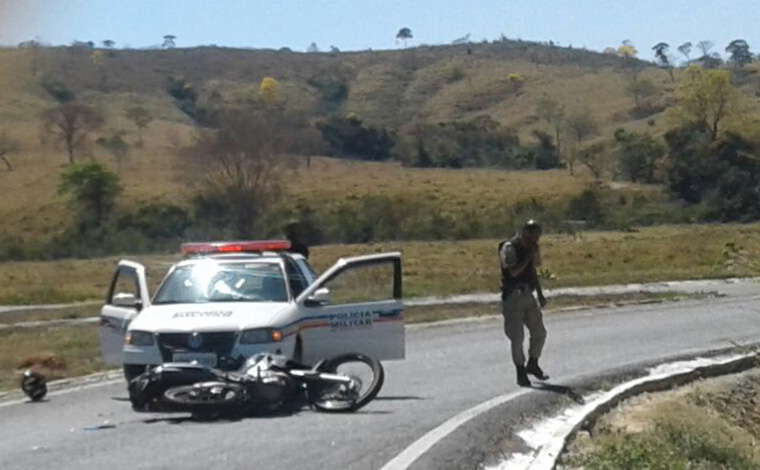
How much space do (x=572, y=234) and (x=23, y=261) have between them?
84.3 ft

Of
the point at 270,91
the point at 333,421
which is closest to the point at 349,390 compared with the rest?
the point at 333,421

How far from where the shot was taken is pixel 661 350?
65.9 ft

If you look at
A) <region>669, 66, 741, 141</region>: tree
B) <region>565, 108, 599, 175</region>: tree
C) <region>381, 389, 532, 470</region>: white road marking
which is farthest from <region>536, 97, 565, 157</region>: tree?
<region>381, 389, 532, 470</region>: white road marking

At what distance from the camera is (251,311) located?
1457 cm

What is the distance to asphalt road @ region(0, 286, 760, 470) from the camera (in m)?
10.9

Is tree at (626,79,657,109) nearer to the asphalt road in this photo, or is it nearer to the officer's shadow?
the asphalt road

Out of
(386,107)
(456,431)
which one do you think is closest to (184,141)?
(386,107)

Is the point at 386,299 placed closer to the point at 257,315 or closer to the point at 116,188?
the point at 257,315

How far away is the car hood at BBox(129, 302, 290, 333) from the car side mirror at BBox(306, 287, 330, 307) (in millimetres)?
251

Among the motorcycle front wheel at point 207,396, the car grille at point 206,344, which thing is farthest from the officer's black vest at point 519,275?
the motorcycle front wheel at point 207,396

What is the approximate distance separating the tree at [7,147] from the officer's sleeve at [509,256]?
82078 millimetres

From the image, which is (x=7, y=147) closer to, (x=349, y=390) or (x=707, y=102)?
(x=707, y=102)

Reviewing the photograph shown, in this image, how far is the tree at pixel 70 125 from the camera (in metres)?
99.1

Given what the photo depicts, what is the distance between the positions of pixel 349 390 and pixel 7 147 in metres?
87.4
